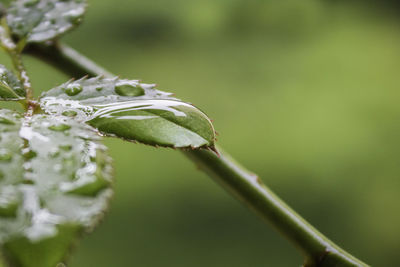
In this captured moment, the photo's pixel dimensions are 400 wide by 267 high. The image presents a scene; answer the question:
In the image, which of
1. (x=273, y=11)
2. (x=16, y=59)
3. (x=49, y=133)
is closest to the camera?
(x=49, y=133)

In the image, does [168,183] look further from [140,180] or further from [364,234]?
[364,234]

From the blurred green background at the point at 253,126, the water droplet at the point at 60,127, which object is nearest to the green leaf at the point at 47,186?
the water droplet at the point at 60,127

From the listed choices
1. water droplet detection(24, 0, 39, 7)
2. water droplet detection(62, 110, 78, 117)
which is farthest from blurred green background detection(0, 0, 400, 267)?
water droplet detection(62, 110, 78, 117)

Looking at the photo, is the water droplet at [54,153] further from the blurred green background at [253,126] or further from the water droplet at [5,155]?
the blurred green background at [253,126]

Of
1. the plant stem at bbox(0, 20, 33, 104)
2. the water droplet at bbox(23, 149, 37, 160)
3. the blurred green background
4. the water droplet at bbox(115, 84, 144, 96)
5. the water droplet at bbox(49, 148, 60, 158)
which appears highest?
the water droplet at bbox(115, 84, 144, 96)

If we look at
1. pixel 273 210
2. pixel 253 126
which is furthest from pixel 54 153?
pixel 253 126

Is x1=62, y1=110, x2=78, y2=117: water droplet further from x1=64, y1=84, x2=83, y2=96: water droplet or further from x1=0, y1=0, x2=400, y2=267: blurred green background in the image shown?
x1=0, y1=0, x2=400, y2=267: blurred green background

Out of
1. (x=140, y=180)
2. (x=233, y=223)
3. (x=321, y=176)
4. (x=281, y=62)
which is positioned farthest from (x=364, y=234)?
(x=140, y=180)
